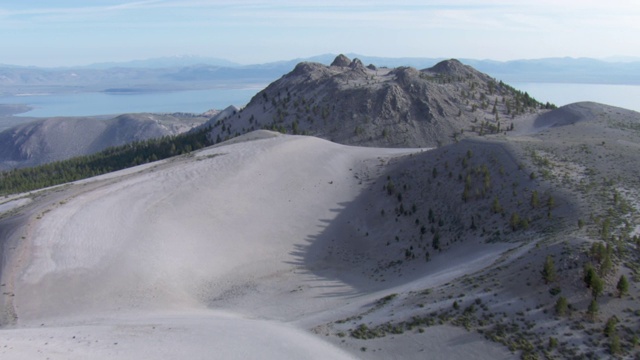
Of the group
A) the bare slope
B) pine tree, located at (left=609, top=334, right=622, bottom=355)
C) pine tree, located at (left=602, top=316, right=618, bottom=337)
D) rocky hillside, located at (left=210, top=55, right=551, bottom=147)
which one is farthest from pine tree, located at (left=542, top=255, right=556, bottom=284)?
rocky hillside, located at (left=210, top=55, right=551, bottom=147)

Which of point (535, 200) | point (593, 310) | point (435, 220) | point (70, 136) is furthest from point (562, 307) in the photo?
point (70, 136)

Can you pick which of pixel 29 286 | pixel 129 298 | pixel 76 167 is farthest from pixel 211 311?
pixel 76 167

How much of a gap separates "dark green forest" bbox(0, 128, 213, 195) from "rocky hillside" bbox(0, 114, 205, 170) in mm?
87710

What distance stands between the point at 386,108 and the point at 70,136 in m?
151

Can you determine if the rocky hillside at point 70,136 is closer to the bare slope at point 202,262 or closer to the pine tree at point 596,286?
the bare slope at point 202,262

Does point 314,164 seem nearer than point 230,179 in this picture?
No

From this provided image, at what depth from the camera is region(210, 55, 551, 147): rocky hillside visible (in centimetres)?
7006

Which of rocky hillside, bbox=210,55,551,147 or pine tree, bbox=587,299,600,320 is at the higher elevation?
rocky hillside, bbox=210,55,551,147

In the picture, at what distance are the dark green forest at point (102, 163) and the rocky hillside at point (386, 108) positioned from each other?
5317 millimetres

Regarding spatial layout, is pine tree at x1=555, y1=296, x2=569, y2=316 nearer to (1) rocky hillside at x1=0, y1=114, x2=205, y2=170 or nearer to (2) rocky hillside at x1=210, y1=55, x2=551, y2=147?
(2) rocky hillside at x1=210, y1=55, x2=551, y2=147

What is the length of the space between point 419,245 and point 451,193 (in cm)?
635

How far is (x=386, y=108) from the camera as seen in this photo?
7306 cm

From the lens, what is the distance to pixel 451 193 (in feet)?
122

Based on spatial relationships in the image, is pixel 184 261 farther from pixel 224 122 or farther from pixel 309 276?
pixel 224 122
